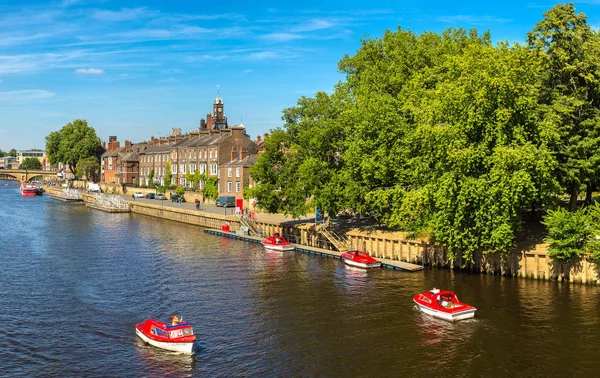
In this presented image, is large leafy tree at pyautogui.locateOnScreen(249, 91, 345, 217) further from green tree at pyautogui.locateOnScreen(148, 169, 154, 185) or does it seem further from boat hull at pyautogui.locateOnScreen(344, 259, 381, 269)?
green tree at pyautogui.locateOnScreen(148, 169, 154, 185)

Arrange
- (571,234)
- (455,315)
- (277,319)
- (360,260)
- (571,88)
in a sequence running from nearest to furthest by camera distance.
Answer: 1. (455,315)
2. (277,319)
3. (571,234)
4. (571,88)
5. (360,260)

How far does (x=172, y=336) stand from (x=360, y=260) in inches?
1096

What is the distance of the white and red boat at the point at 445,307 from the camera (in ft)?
136

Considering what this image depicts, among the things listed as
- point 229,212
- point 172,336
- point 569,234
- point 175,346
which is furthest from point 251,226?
point 175,346

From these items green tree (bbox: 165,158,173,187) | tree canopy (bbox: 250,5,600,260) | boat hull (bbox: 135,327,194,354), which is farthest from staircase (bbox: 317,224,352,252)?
green tree (bbox: 165,158,173,187)

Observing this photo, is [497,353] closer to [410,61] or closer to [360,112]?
[360,112]

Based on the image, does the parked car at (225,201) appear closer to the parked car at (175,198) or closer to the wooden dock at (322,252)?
the parked car at (175,198)

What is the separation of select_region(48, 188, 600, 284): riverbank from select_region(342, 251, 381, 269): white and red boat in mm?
4419

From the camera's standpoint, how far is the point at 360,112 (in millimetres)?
64812

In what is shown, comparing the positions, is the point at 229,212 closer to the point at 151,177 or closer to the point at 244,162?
the point at 244,162

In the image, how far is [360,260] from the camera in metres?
59.7

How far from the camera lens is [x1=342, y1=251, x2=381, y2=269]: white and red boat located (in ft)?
195

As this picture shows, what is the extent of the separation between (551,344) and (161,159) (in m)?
131

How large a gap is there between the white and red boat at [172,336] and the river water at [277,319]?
755 millimetres
